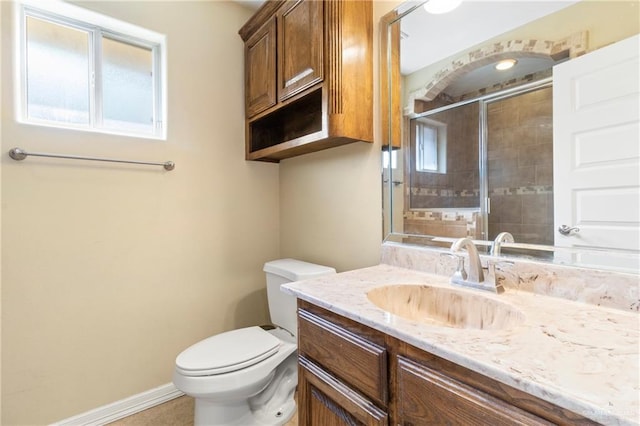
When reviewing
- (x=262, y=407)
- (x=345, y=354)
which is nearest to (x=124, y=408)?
(x=262, y=407)

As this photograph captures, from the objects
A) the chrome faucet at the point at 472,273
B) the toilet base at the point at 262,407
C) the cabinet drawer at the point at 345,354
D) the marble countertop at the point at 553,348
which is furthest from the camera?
the toilet base at the point at 262,407

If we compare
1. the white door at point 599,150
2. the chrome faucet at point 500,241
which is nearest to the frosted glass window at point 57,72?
the chrome faucet at point 500,241

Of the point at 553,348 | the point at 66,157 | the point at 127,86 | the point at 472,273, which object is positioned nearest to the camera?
the point at 553,348

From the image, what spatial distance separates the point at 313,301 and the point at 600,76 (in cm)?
107

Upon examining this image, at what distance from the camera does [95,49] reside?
1670 mm

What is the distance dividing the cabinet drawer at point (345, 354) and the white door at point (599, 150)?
69 cm

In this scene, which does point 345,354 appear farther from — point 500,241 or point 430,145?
point 430,145

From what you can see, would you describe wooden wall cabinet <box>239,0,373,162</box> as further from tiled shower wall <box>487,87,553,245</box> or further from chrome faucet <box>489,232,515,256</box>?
chrome faucet <box>489,232,515,256</box>

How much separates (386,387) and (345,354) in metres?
0.15

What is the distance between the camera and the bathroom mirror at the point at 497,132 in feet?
2.83

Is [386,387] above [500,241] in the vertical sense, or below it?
below

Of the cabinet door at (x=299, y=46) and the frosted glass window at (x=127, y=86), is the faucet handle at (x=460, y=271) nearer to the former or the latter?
the cabinet door at (x=299, y=46)

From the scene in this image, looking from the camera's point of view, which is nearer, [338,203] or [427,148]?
[427,148]

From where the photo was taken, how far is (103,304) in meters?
1.59
